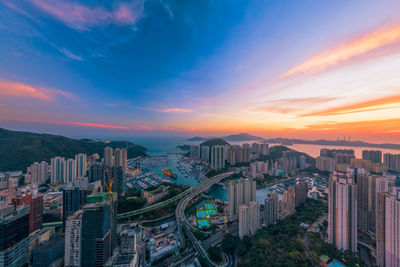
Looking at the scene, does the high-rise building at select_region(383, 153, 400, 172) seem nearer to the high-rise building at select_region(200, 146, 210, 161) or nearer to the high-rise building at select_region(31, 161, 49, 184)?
the high-rise building at select_region(200, 146, 210, 161)

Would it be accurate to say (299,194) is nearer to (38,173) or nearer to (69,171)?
(69,171)

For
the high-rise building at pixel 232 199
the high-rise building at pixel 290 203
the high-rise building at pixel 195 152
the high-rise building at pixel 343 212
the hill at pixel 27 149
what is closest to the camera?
the high-rise building at pixel 343 212

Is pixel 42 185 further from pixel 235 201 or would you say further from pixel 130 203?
pixel 235 201

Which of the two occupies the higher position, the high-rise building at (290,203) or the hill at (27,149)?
the hill at (27,149)

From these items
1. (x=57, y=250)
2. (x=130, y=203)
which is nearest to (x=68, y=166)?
(x=130, y=203)

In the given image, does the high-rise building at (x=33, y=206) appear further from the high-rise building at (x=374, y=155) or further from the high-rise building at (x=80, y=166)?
the high-rise building at (x=374, y=155)

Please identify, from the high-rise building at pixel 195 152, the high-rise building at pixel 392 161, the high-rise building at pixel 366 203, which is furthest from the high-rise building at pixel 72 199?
the high-rise building at pixel 392 161

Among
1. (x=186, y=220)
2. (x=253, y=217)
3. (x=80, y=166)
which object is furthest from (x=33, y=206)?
(x=80, y=166)
